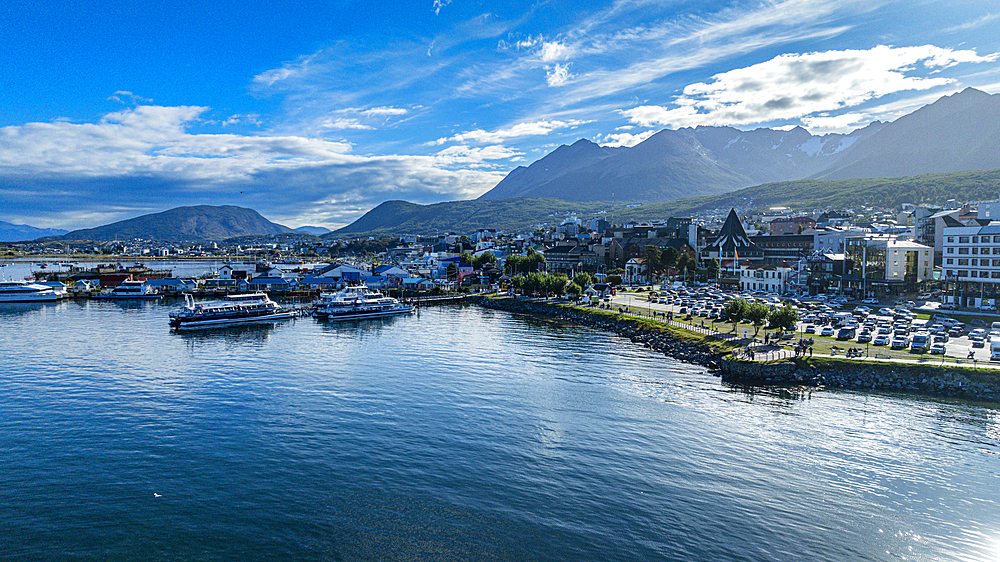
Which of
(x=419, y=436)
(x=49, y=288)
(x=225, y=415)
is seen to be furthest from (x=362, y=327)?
(x=49, y=288)

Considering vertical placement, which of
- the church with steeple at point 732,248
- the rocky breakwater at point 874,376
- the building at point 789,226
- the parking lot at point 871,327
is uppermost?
the building at point 789,226

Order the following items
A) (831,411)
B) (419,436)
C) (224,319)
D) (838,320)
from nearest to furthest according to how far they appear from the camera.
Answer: (419,436) → (831,411) → (838,320) → (224,319)

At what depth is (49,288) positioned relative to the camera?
74625 millimetres

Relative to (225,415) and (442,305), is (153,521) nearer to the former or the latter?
(225,415)

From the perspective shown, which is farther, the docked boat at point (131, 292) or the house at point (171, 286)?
the house at point (171, 286)

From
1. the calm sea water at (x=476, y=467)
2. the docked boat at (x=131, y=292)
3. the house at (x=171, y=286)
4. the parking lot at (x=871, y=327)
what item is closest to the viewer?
the calm sea water at (x=476, y=467)

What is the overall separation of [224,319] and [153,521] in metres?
42.7

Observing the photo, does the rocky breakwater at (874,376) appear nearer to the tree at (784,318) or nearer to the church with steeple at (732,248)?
the tree at (784,318)

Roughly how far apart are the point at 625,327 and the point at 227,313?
40.4 meters

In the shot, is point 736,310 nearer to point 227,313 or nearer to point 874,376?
point 874,376

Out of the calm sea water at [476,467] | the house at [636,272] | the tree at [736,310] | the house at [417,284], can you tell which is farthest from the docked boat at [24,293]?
the house at [636,272]

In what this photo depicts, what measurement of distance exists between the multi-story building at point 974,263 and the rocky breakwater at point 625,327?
2923 cm

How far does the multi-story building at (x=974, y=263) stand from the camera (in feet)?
148

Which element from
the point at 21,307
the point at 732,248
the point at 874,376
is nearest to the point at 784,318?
the point at 874,376
